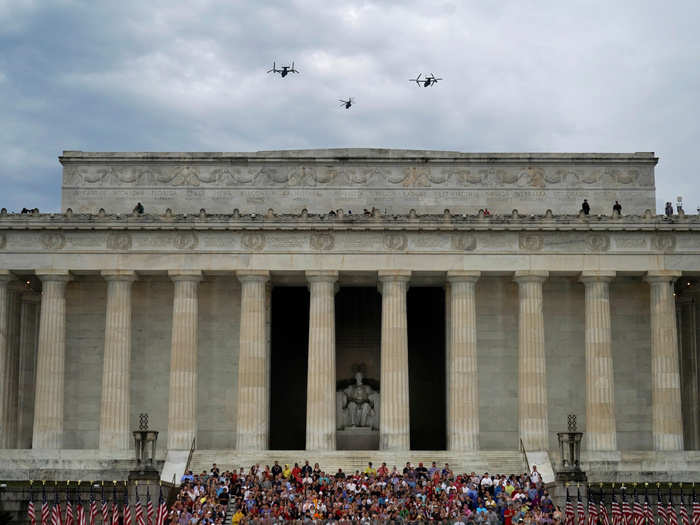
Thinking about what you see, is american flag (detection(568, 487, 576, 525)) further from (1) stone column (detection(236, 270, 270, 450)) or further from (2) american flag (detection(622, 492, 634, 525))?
(1) stone column (detection(236, 270, 270, 450))

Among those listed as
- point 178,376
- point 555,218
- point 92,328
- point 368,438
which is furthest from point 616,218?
point 92,328

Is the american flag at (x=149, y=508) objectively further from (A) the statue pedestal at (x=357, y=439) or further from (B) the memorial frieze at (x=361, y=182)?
(B) the memorial frieze at (x=361, y=182)

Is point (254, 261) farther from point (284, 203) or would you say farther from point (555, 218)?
point (555, 218)

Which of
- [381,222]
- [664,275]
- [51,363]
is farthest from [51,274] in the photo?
[664,275]

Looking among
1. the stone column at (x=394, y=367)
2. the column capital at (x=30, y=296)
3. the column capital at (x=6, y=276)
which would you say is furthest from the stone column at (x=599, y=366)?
the column capital at (x=6, y=276)

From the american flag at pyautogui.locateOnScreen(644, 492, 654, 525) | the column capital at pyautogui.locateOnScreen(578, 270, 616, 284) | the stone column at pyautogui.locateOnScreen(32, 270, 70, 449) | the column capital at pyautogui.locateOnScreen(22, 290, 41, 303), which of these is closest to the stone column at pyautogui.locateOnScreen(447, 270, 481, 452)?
the column capital at pyautogui.locateOnScreen(578, 270, 616, 284)

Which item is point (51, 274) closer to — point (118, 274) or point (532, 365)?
point (118, 274)
